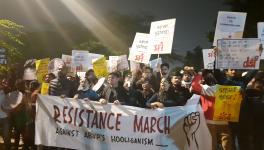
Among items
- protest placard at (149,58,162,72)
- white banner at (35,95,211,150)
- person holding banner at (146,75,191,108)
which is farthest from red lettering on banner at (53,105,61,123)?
protest placard at (149,58,162,72)

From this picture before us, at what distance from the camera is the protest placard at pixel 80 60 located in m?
12.6

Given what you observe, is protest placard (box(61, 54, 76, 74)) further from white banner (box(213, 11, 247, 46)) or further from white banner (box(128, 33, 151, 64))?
white banner (box(213, 11, 247, 46))

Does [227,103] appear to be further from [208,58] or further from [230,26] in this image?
[208,58]

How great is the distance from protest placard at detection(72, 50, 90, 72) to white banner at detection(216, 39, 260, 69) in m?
4.81

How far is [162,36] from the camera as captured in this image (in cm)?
1038

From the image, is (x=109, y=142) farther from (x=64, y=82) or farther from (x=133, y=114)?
(x=64, y=82)

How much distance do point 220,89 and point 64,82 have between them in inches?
140

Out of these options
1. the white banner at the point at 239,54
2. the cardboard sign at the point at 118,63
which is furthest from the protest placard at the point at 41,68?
the white banner at the point at 239,54

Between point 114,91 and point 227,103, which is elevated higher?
point 114,91

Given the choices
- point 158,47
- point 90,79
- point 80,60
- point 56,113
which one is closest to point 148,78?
point 158,47

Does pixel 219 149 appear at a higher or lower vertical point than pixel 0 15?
lower

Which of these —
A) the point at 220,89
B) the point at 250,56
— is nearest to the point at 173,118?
the point at 220,89

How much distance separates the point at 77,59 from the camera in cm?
1266

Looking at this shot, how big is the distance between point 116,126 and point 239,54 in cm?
247
